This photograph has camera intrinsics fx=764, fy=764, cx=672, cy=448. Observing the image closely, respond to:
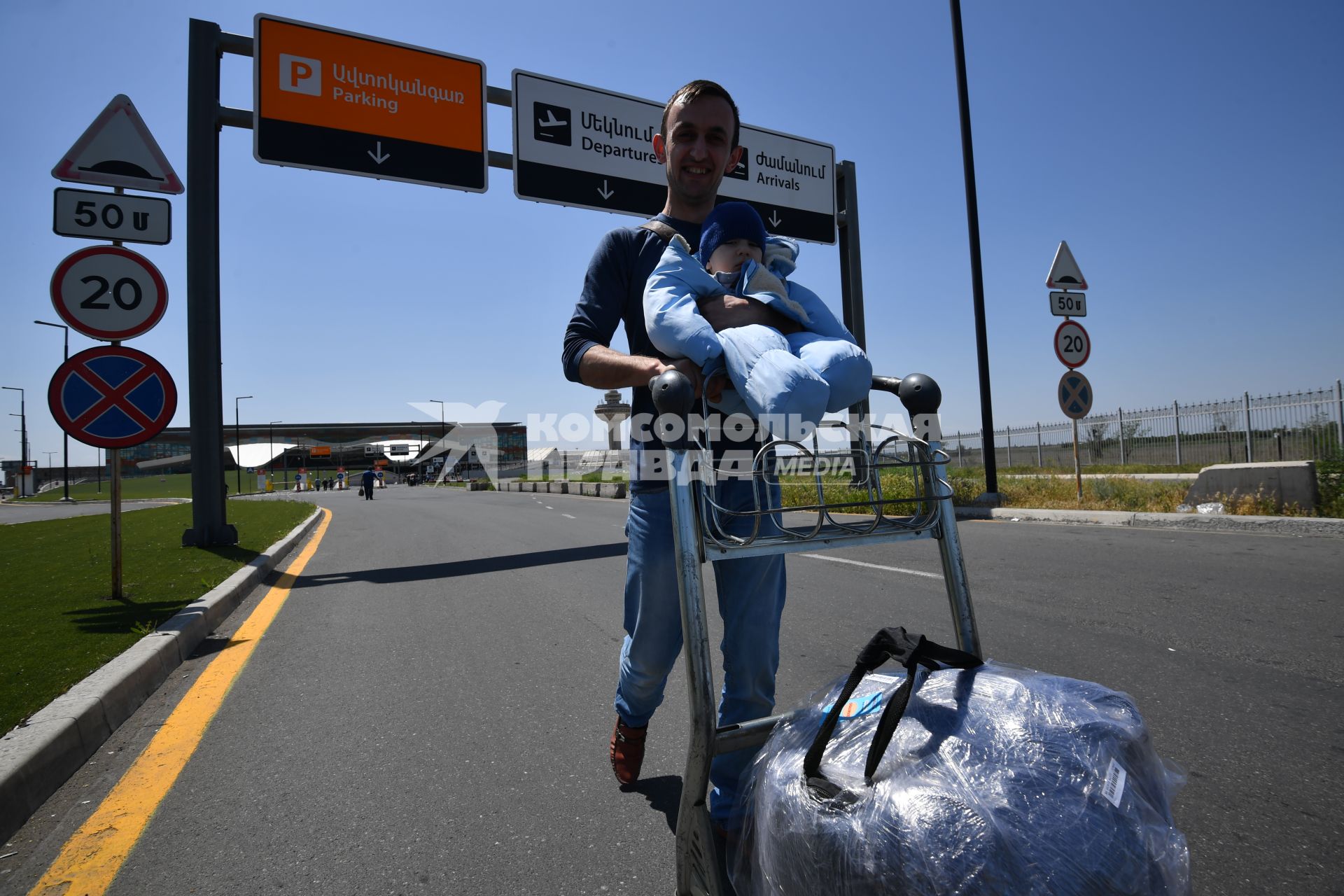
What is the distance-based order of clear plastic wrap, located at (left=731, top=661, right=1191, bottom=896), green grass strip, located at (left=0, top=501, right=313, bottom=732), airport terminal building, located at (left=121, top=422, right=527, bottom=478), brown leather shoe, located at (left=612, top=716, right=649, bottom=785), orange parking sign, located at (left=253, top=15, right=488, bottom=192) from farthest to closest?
1. airport terminal building, located at (left=121, top=422, right=527, bottom=478)
2. orange parking sign, located at (left=253, top=15, right=488, bottom=192)
3. green grass strip, located at (left=0, top=501, right=313, bottom=732)
4. brown leather shoe, located at (left=612, top=716, right=649, bottom=785)
5. clear plastic wrap, located at (left=731, top=661, right=1191, bottom=896)

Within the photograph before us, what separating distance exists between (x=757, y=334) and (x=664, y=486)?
0.58 metres

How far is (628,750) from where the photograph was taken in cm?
226

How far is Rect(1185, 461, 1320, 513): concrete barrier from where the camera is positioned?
8.68 m

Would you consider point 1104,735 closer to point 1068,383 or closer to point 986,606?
point 986,606

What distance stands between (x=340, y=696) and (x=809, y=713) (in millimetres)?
3068

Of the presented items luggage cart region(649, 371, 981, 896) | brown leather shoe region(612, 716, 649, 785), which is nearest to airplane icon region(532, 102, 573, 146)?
brown leather shoe region(612, 716, 649, 785)

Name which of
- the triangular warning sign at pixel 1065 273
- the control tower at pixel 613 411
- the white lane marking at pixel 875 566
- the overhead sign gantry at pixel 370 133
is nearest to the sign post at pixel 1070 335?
the triangular warning sign at pixel 1065 273

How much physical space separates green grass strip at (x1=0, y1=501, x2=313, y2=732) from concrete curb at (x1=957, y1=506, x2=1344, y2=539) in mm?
10008

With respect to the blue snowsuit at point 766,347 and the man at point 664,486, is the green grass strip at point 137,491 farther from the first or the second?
the blue snowsuit at point 766,347

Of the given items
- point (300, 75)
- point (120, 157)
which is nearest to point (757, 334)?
point (120, 157)

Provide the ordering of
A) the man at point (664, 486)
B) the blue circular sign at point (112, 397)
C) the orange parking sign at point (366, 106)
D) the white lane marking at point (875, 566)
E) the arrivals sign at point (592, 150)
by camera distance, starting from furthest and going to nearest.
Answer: the arrivals sign at point (592, 150) < the orange parking sign at point (366, 106) < the white lane marking at point (875, 566) < the blue circular sign at point (112, 397) < the man at point (664, 486)

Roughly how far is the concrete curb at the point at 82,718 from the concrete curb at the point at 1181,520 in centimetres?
979

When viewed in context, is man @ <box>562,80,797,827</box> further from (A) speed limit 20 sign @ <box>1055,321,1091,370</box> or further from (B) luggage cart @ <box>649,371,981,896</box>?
(A) speed limit 20 sign @ <box>1055,321,1091,370</box>

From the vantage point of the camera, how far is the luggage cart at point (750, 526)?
144 cm
